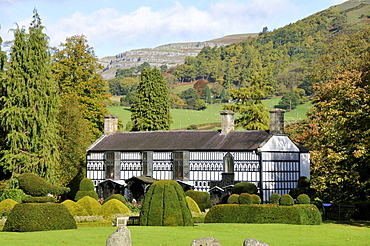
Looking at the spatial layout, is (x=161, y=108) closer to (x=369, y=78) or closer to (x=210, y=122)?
(x=369, y=78)

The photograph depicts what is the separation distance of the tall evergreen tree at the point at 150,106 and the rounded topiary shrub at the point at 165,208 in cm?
3611

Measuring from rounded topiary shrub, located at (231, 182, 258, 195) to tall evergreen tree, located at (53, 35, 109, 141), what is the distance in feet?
63.9

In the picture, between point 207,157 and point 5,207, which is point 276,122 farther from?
point 5,207

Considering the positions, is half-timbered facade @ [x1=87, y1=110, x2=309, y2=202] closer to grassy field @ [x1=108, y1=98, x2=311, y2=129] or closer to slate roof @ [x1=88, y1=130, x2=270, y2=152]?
slate roof @ [x1=88, y1=130, x2=270, y2=152]

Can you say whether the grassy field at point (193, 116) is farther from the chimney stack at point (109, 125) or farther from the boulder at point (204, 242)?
the boulder at point (204, 242)

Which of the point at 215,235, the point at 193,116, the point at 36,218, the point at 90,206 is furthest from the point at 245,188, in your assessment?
the point at 193,116

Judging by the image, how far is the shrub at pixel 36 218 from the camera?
2278 cm

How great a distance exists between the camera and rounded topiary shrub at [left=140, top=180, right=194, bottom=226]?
82.5ft

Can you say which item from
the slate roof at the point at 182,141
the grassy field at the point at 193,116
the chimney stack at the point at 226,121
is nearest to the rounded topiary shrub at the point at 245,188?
the slate roof at the point at 182,141

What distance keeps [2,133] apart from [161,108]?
25123 mm

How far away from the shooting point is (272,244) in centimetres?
1933

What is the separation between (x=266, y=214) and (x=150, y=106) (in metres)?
35.8

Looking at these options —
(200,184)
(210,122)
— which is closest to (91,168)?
(200,184)

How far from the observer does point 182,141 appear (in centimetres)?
4503
